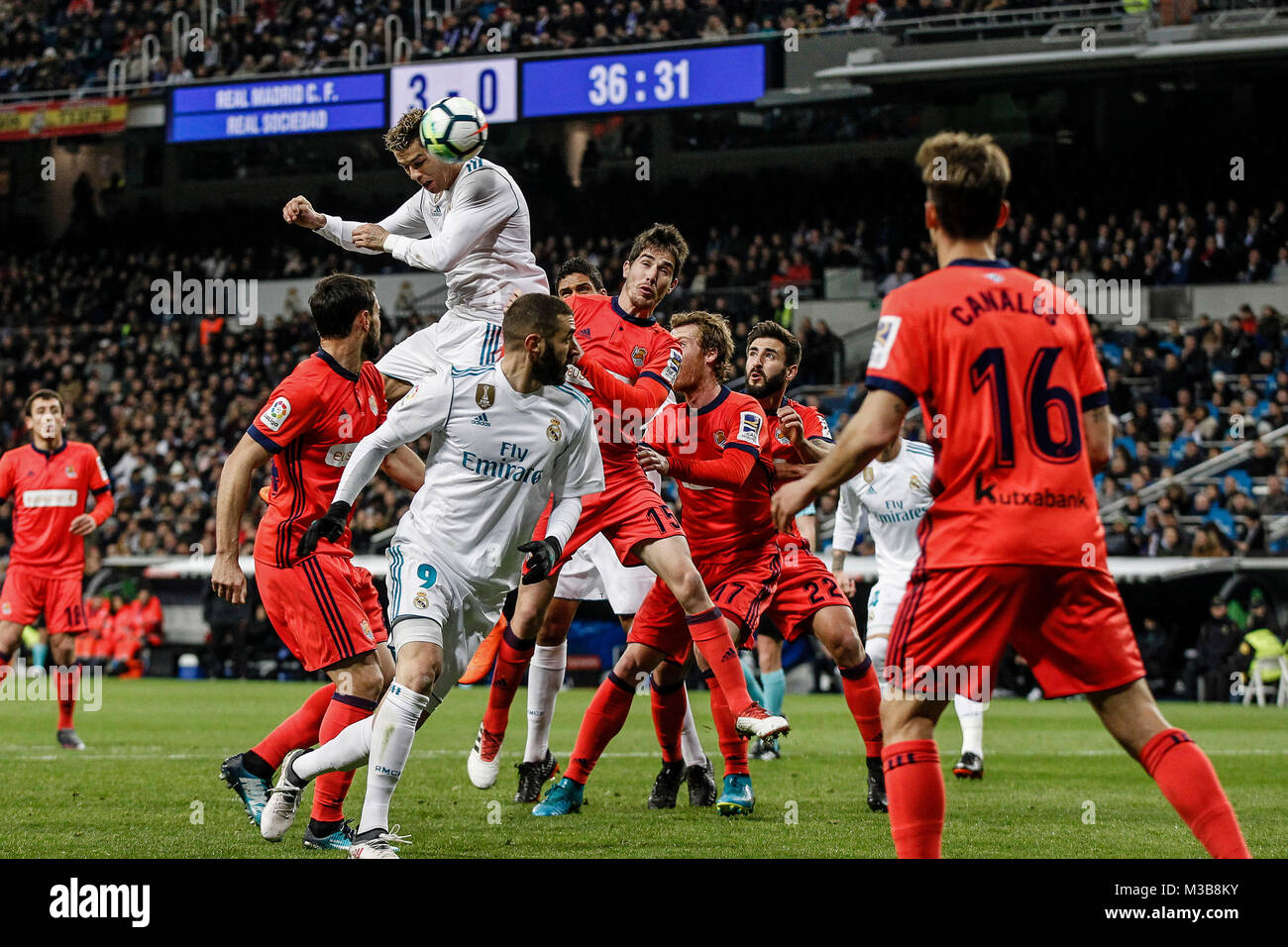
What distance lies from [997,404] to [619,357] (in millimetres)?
4218

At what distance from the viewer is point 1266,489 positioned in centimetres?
2159

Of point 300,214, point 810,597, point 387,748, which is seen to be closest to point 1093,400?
point 387,748

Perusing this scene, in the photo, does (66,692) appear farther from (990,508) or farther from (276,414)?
(990,508)

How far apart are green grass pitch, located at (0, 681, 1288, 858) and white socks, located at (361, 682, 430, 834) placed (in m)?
0.45

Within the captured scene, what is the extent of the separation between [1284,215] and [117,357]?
2341 centimetres

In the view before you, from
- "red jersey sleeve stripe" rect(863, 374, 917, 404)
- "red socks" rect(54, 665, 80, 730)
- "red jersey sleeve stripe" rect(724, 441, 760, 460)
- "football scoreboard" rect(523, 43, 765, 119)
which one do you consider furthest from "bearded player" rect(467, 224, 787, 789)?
"football scoreboard" rect(523, 43, 765, 119)

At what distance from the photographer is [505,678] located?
29.1 feet

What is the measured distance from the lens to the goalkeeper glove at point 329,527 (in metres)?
6.04

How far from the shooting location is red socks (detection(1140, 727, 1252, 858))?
4.60 metres

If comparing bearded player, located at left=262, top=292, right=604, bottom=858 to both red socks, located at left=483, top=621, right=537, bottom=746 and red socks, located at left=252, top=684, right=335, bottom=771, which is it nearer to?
red socks, located at left=252, top=684, right=335, bottom=771

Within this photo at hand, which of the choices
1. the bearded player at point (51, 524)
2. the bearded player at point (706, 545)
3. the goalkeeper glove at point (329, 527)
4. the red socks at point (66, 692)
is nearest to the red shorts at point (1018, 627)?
the goalkeeper glove at point (329, 527)
